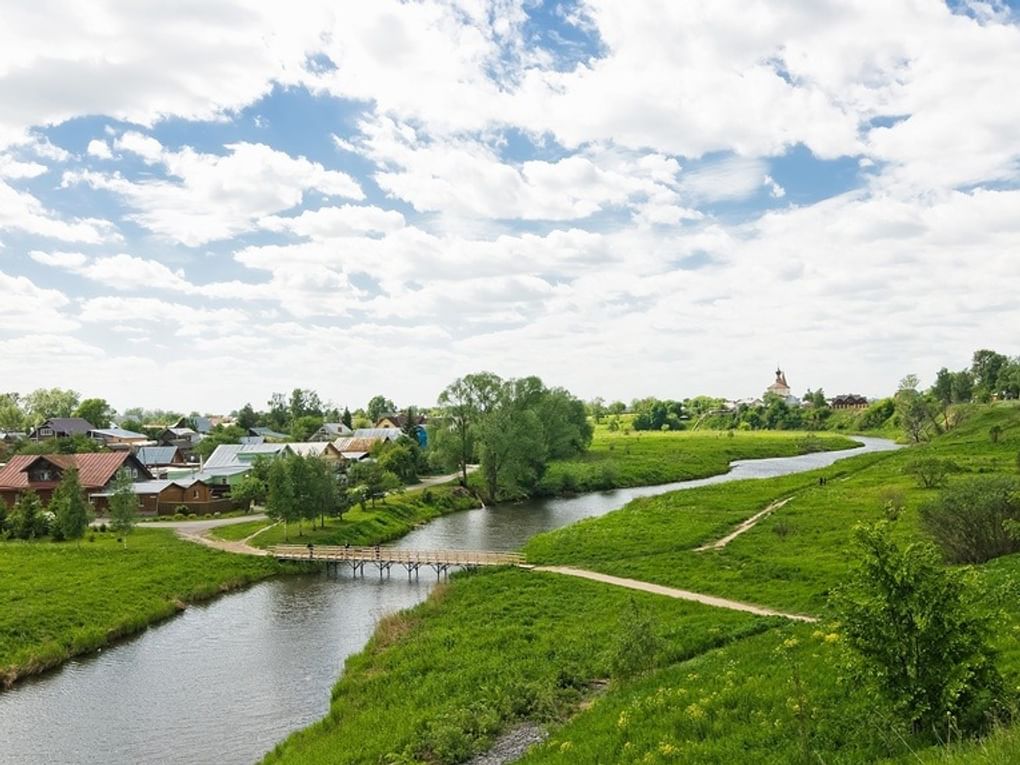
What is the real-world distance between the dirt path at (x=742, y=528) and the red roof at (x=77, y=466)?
59452mm

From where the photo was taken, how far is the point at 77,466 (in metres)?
78.0

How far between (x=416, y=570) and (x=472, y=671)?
987 inches

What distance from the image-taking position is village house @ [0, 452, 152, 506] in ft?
245

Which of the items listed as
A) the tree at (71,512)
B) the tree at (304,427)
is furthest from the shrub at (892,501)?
the tree at (304,427)

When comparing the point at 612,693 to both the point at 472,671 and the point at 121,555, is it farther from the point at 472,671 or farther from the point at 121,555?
the point at 121,555

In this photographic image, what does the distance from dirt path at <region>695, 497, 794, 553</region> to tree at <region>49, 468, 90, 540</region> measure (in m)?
44.4

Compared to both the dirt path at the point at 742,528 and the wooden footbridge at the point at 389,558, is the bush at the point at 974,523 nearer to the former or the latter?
the dirt path at the point at 742,528

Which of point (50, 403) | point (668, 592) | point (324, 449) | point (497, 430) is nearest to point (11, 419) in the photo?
point (50, 403)

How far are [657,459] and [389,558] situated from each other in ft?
250

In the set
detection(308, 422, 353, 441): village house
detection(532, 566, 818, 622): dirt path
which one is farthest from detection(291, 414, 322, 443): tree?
detection(532, 566, 818, 622): dirt path

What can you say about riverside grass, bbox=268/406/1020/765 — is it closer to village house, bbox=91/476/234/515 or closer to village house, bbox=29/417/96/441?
village house, bbox=91/476/234/515

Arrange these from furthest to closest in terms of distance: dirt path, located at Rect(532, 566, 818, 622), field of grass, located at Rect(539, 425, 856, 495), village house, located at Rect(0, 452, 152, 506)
Answer: field of grass, located at Rect(539, 425, 856, 495), village house, located at Rect(0, 452, 152, 506), dirt path, located at Rect(532, 566, 818, 622)

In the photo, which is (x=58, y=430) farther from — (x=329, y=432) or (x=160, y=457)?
(x=329, y=432)

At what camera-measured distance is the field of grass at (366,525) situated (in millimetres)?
61344
